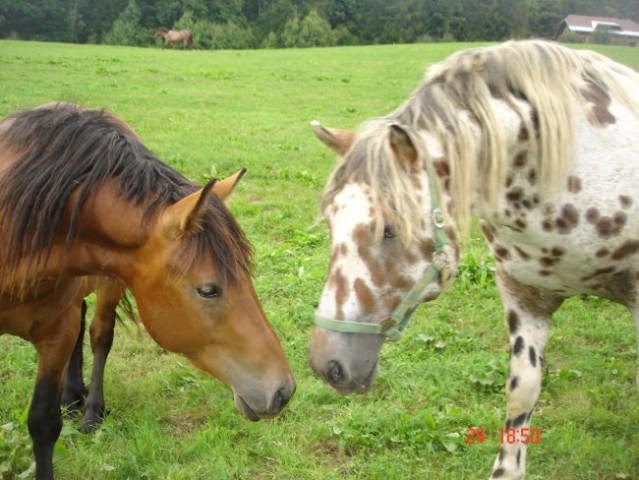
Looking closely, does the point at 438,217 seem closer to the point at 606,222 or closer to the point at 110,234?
the point at 606,222

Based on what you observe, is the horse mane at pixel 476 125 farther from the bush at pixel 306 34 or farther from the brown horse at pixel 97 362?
the bush at pixel 306 34

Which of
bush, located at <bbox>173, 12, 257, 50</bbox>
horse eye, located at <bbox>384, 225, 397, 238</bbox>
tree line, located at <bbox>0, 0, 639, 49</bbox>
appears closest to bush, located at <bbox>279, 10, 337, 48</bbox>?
tree line, located at <bbox>0, 0, 639, 49</bbox>

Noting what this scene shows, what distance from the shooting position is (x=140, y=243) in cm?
232

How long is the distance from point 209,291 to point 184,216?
1.04 feet

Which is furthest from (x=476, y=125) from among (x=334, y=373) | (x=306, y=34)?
(x=306, y=34)

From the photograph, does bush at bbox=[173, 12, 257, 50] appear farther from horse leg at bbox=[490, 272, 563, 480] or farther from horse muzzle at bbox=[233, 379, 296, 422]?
horse muzzle at bbox=[233, 379, 296, 422]

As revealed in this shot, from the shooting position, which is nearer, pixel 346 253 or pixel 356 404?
pixel 346 253

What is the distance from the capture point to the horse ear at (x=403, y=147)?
2022 millimetres

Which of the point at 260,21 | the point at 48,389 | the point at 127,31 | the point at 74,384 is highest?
the point at 48,389

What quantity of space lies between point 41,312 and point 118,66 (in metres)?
20.4

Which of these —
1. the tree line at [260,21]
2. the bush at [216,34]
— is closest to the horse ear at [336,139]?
the tree line at [260,21]

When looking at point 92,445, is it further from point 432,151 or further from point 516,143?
point 516,143

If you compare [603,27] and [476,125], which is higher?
[476,125]

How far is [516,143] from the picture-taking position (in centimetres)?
226
